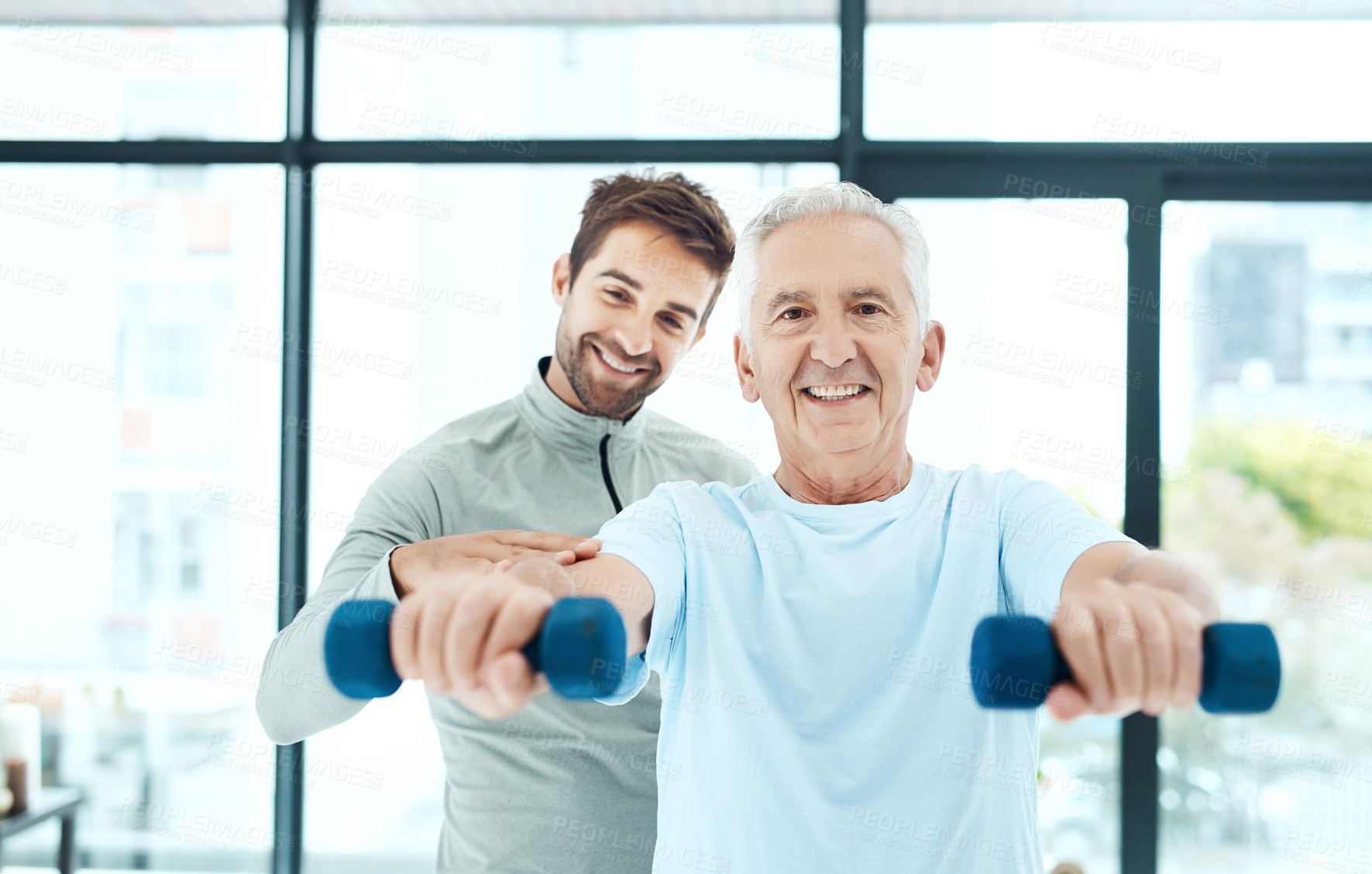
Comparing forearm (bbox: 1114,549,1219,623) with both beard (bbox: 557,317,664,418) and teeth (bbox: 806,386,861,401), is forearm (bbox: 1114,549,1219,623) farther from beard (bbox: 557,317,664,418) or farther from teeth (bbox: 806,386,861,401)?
beard (bbox: 557,317,664,418)

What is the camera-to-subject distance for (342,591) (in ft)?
4.13

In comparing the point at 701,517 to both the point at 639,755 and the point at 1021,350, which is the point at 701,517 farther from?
the point at 1021,350

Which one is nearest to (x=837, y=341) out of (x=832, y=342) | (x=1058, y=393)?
(x=832, y=342)

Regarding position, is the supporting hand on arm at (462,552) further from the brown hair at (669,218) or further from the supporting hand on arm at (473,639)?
the brown hair at (669,218)

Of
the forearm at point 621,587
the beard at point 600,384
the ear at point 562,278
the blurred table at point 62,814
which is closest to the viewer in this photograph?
the forearm at point 621,587

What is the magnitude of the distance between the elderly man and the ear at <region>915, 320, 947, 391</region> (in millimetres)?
41

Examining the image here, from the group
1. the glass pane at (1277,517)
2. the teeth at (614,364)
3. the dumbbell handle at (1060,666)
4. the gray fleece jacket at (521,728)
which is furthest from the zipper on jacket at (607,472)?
the glass pane at (1277,517)

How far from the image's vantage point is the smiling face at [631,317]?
57.7 inches

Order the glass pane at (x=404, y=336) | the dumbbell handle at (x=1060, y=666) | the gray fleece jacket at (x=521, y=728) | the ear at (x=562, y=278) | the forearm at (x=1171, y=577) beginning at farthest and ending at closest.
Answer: the glass pane at (x=404, y=336), the ear at (x=562, y=278), the gray fleece jacket at (x=521, y=728), the forearm at (x=1171, y=577), the dumbbell handle at (x=1060, y=666)

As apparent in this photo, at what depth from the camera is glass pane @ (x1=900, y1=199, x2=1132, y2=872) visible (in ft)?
7.43

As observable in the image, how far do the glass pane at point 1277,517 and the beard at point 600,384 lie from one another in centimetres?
151

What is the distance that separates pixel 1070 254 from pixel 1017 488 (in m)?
1.47

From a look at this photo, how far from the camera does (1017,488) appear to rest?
105 cm

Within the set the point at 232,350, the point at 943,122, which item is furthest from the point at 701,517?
the point at 232,350
